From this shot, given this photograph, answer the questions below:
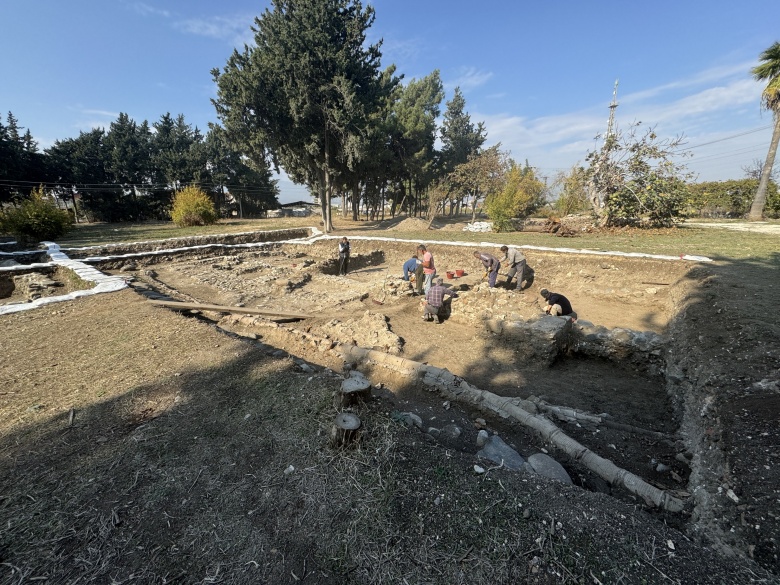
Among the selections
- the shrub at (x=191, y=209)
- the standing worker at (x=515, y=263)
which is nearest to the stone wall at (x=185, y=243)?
the shrub at (x=191, y=209)

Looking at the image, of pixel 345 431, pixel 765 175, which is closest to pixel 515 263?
pixel 345 431

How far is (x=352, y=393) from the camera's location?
114 inches

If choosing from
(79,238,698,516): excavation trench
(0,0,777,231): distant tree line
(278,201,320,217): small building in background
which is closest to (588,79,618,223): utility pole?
(0,0,777,231): distant tree line

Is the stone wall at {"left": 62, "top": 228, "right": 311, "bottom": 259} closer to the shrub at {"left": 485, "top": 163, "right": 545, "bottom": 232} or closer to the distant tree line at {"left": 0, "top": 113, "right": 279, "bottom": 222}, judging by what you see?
the distant tree line at {"left": 0, "top": 113, "right": 279, "bottom": 222}

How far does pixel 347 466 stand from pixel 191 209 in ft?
80.2

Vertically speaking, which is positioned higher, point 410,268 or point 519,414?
point 410,268

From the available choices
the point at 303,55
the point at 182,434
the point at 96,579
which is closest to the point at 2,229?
the point at 303,55

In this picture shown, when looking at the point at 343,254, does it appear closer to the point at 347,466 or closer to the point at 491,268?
the point at 491,268

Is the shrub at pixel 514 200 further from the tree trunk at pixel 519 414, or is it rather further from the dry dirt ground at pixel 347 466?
the tree trunk at pixel 519 414

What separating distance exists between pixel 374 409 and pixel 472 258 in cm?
1071

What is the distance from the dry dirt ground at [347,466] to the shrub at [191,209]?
726 inches

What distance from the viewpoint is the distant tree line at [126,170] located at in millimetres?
24078

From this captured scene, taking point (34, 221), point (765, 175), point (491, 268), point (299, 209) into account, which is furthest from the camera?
point (299, 209)

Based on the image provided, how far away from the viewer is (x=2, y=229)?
13961 mm
